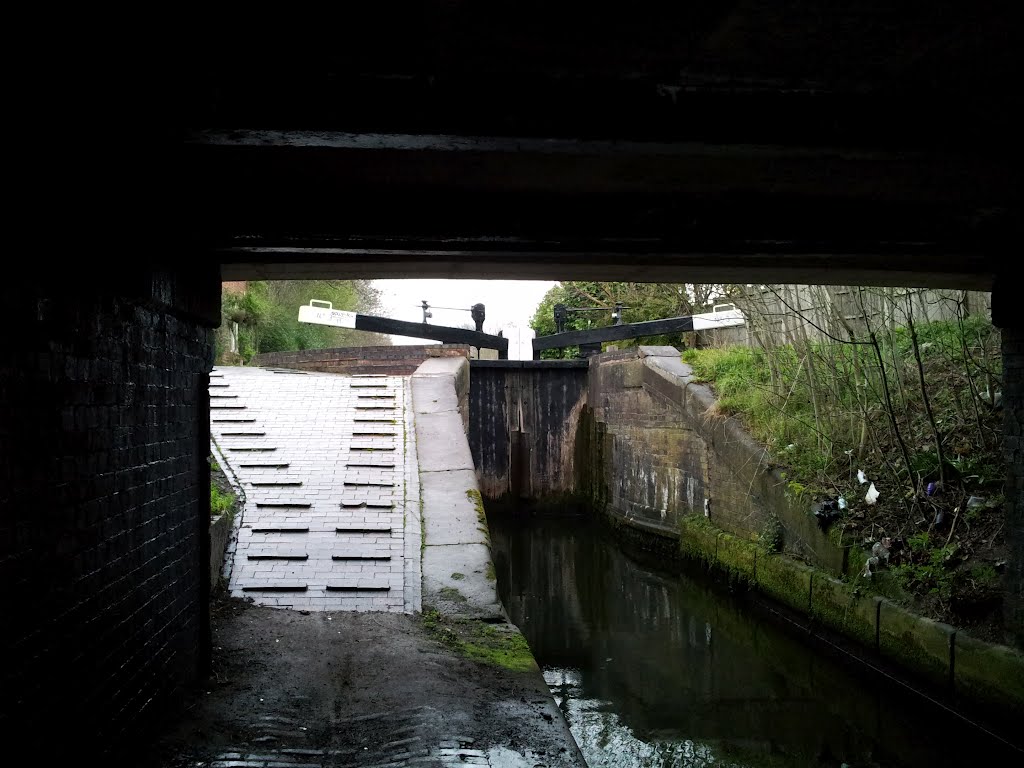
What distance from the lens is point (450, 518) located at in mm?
7312

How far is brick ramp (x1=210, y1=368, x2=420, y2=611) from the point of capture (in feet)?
20.3

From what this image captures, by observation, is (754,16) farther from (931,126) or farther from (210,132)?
(210,132)

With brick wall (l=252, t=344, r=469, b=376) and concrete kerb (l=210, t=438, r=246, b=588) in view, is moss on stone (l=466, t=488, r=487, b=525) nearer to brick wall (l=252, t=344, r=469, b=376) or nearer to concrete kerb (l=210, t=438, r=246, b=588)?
concrete kerb (l=210, t=438, r=246, b=588)

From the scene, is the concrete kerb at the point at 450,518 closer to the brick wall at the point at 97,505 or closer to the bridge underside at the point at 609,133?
the brick wall at the point at 97,505

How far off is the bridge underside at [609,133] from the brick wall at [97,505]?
2.31ft

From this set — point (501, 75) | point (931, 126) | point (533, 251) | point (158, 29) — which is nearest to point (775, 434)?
point (533, 251)

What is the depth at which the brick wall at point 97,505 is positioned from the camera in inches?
94.7

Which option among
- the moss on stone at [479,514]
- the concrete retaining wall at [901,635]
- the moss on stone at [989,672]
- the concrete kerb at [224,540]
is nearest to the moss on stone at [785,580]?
the concrete retaining wall at [901,635]

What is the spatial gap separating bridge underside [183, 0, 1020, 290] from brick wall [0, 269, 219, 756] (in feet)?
2.31

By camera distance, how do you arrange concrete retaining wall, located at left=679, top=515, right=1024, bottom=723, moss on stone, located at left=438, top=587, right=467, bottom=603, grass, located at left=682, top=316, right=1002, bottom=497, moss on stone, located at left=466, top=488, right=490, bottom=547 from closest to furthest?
concrete retaining wall, located at left=679, top=515, right=1024, bottom=723 < moss on stone, located at left=438, top=587, right=467, bottom=603 < grass, located at left=682, top=316, right=1002, bottom=497 < moss on stone, located at left=466, top=488, right=490, bottom=547

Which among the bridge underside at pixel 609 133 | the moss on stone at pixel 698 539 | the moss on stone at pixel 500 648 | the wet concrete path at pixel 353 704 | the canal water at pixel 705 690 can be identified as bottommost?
the canal water at pixel 705 690

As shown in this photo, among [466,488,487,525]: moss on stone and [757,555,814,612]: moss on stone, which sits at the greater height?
[466,488,487,525]: moss on stone

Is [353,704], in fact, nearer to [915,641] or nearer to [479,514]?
[479,514]

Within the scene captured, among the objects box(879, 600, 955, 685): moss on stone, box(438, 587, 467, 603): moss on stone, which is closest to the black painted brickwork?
box(879, 600, 955, 685): moss on stone
